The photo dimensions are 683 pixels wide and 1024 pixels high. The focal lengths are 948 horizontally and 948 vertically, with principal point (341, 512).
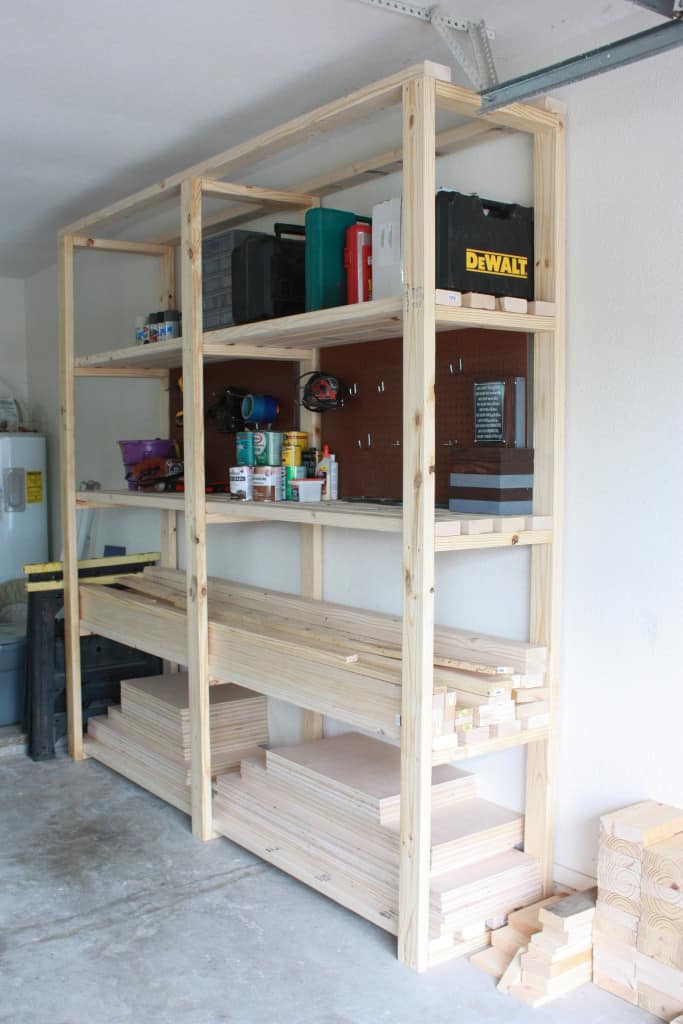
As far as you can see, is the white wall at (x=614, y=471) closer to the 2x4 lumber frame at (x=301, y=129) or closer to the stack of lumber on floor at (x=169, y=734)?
the 2x4 lumber frame at (x=301, y=129)

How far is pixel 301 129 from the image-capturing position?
2814 millimetres

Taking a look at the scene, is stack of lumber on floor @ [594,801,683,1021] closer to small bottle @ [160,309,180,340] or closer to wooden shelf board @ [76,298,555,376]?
wooden shelf board @ [76,298,555,376]

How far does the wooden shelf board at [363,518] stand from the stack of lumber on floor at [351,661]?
1.15 ft

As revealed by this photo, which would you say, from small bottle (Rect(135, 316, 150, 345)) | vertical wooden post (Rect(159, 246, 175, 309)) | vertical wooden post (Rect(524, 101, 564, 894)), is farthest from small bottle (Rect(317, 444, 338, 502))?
vertical wooden post (Rect(159, 246, 175, 309))

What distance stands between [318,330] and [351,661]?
107cm

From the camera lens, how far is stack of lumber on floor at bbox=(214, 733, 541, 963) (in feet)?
8.96

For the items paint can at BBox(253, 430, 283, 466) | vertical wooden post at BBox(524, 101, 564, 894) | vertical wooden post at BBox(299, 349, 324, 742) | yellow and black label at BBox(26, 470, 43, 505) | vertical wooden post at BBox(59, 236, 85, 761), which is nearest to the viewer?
vertical wooden post at BBox(524, 101, 564, 894)

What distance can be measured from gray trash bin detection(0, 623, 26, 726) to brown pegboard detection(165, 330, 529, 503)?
1553 millimetres

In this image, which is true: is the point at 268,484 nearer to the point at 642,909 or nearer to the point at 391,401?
the point at 391,401

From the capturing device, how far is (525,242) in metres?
2.81

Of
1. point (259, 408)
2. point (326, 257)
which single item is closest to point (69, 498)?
point (259, 408)

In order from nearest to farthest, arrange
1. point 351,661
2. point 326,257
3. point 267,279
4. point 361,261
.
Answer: point 351,661, point 361,261, point 326,257, point 267,279

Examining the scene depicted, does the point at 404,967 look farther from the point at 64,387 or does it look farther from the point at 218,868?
the point at 64,387

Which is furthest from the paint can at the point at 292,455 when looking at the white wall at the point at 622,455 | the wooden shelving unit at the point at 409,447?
the white wall at the point at 622,455
